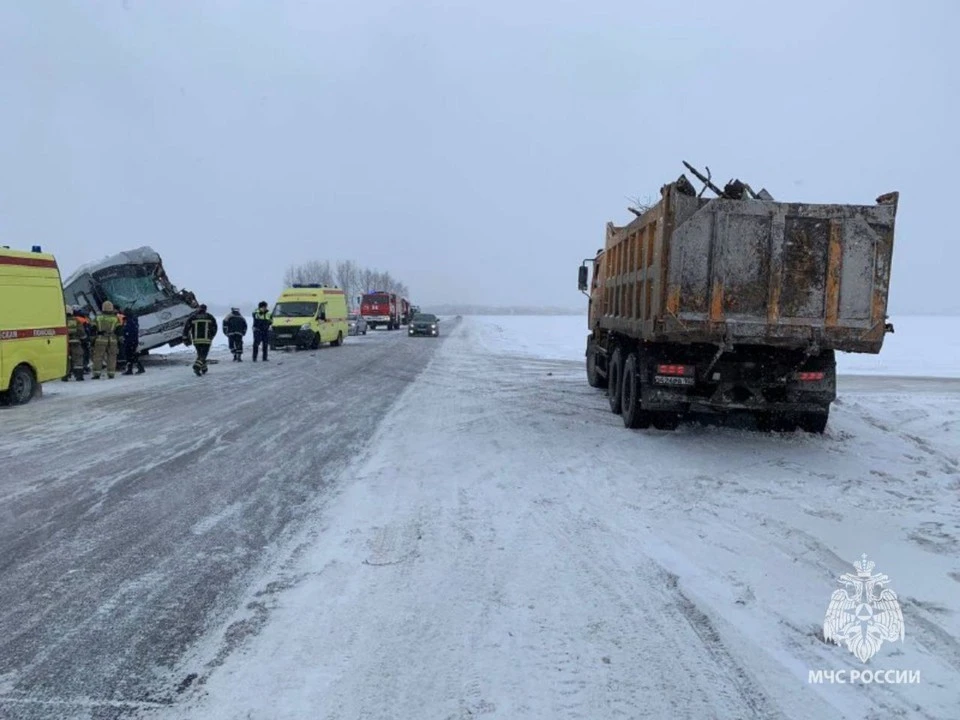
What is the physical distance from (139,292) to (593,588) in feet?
63.8

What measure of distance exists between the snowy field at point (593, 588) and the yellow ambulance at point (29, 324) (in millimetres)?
7727

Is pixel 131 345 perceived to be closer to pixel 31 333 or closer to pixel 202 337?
pixel 202 337

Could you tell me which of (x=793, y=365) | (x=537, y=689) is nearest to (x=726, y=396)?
(x=793, y=365)

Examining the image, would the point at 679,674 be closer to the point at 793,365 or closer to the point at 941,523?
the point at 941,523

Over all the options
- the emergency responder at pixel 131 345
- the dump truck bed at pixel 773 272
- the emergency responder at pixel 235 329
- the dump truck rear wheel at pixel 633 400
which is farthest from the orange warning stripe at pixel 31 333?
the dump truck bed at pixel 773 272

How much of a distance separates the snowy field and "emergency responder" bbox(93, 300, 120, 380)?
11338mm

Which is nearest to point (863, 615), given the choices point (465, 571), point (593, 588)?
point (593, 588)

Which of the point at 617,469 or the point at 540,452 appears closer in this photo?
the point at 617,469

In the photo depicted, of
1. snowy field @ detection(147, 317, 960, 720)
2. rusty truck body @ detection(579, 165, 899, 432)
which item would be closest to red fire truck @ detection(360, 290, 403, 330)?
snowy field @ detection(147, 317, 960, 720)

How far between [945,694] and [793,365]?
18.1 feet

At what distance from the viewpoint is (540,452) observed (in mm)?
8117

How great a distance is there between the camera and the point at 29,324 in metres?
12.2

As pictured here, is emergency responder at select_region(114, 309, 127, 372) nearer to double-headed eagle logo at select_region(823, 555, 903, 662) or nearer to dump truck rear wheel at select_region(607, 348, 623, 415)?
dump truck rear wheel at select_region(607, 348, 623, 415)

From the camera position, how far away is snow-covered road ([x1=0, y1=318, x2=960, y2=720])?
125 inches
